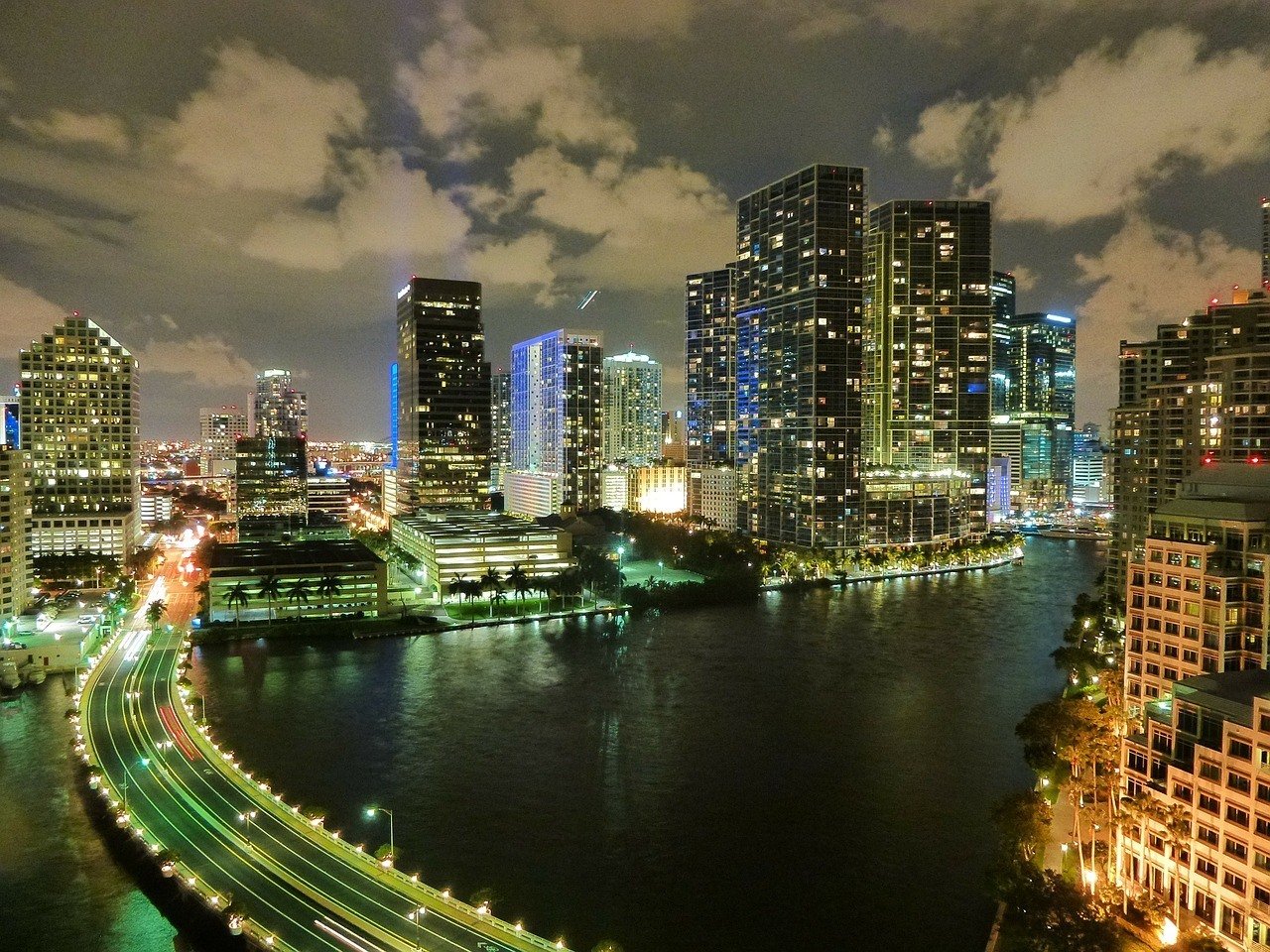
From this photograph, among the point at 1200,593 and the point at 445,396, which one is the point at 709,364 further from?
the point at 1200,593

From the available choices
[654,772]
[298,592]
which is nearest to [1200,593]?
[654,772]

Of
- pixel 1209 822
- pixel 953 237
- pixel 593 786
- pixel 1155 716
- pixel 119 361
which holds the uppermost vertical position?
pixel 953 237

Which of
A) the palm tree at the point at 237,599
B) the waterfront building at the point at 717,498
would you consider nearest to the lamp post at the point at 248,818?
the palm tree at the point at 237,599

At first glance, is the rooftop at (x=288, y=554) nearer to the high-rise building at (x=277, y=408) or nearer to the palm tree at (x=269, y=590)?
the palm tree at (x=269, y=590)

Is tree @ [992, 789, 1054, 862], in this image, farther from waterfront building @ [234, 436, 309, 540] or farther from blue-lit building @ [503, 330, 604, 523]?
waterfront building @ [234, 436, 309, 540]

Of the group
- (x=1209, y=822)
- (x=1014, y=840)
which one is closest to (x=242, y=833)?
(x=1014, y=840)

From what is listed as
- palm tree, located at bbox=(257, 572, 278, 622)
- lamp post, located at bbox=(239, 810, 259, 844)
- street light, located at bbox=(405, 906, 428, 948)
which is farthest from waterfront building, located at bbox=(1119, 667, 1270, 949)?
palm tree, located at bbox=(257, 572, 278, 622)

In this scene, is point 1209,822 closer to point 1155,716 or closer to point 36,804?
point 1155,716
